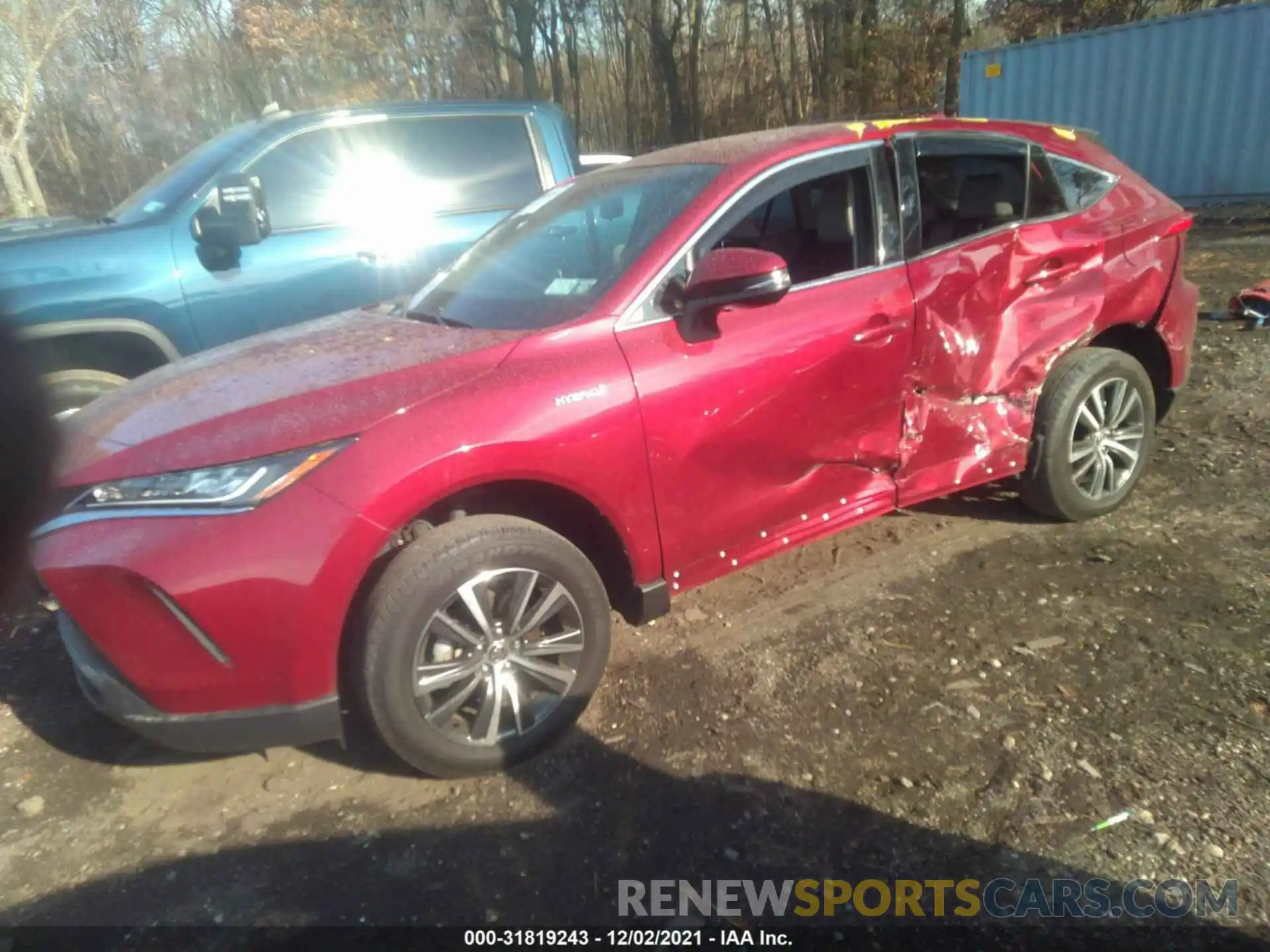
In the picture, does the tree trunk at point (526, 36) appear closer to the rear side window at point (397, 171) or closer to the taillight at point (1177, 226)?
the rear side window at point (397, 171)

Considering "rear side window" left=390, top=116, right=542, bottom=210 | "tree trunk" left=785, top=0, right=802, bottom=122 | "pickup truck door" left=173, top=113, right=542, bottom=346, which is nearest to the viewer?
"pickup truck door" left=173, top=113, right=542, bottom=346

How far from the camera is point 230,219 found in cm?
446

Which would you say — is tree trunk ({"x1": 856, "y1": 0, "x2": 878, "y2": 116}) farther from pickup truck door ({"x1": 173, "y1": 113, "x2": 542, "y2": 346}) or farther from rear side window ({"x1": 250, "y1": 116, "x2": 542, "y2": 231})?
pickup truck door ({"x1": 173, "y1": 113, "x2": 542, "y2": 346})

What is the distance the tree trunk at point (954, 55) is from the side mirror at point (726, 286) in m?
17.7

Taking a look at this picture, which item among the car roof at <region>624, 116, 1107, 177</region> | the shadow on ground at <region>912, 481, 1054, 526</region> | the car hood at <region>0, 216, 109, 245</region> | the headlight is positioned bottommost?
the shadow on ground at <region>912, 481, 1054, 526</region>

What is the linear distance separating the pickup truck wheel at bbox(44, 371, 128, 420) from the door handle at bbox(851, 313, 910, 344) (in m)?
3.55

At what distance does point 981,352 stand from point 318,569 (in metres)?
2.66

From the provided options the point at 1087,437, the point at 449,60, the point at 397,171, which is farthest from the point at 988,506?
the point at 449,60

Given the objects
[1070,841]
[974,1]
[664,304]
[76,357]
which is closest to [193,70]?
[974,1]

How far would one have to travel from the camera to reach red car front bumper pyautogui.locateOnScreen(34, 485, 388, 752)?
86.4 inches

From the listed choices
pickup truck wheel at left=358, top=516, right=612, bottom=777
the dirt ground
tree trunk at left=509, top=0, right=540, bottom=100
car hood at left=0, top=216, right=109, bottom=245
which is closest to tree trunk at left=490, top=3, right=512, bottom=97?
tree trunk at left=509, top=0, right=540, bottom=100

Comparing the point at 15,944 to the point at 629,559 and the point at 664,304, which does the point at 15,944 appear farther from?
the point at 664,304

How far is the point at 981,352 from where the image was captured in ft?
11.4

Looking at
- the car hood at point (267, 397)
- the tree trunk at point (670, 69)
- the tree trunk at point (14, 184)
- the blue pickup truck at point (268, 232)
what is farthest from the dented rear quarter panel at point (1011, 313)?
the tree trunk at point (670, 69)
